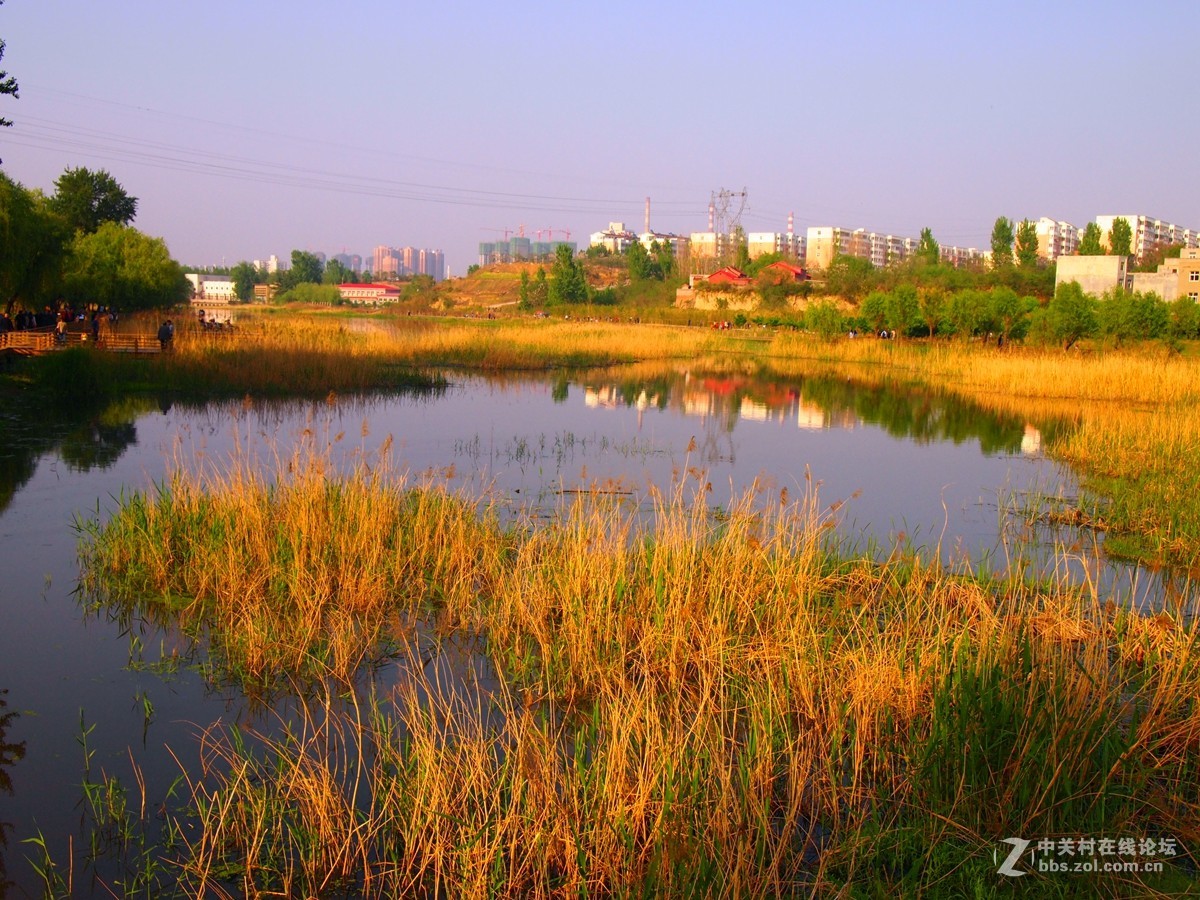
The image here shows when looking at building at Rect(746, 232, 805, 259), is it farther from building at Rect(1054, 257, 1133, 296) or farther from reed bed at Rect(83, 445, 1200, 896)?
reed bed at Rect(83, 445, 1200, 896)

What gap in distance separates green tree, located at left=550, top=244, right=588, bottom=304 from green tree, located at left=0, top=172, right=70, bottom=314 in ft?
161

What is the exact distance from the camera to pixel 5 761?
15.9ft

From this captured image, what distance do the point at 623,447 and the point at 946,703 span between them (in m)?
10.6

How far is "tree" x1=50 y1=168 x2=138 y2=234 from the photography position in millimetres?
44594

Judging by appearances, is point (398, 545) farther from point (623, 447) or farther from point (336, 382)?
point (336, 382)

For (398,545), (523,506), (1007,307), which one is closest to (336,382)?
(523,506)

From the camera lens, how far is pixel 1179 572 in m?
8.80

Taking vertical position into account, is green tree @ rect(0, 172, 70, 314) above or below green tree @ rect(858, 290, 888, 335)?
above

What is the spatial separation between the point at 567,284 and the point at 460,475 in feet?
214

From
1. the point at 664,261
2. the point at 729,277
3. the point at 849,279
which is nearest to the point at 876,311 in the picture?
the point at 849,279

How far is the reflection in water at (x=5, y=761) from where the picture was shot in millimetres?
3951

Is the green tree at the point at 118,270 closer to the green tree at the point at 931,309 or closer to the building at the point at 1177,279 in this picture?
the green tree at the point at 931,309

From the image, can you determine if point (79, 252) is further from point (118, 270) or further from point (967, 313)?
point (967, 313)

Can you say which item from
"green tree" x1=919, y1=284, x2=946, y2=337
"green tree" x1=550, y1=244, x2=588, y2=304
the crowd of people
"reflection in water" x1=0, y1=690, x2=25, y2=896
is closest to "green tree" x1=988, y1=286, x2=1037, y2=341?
"green tree" x1=919, y1=284, x2=946, y2=337
